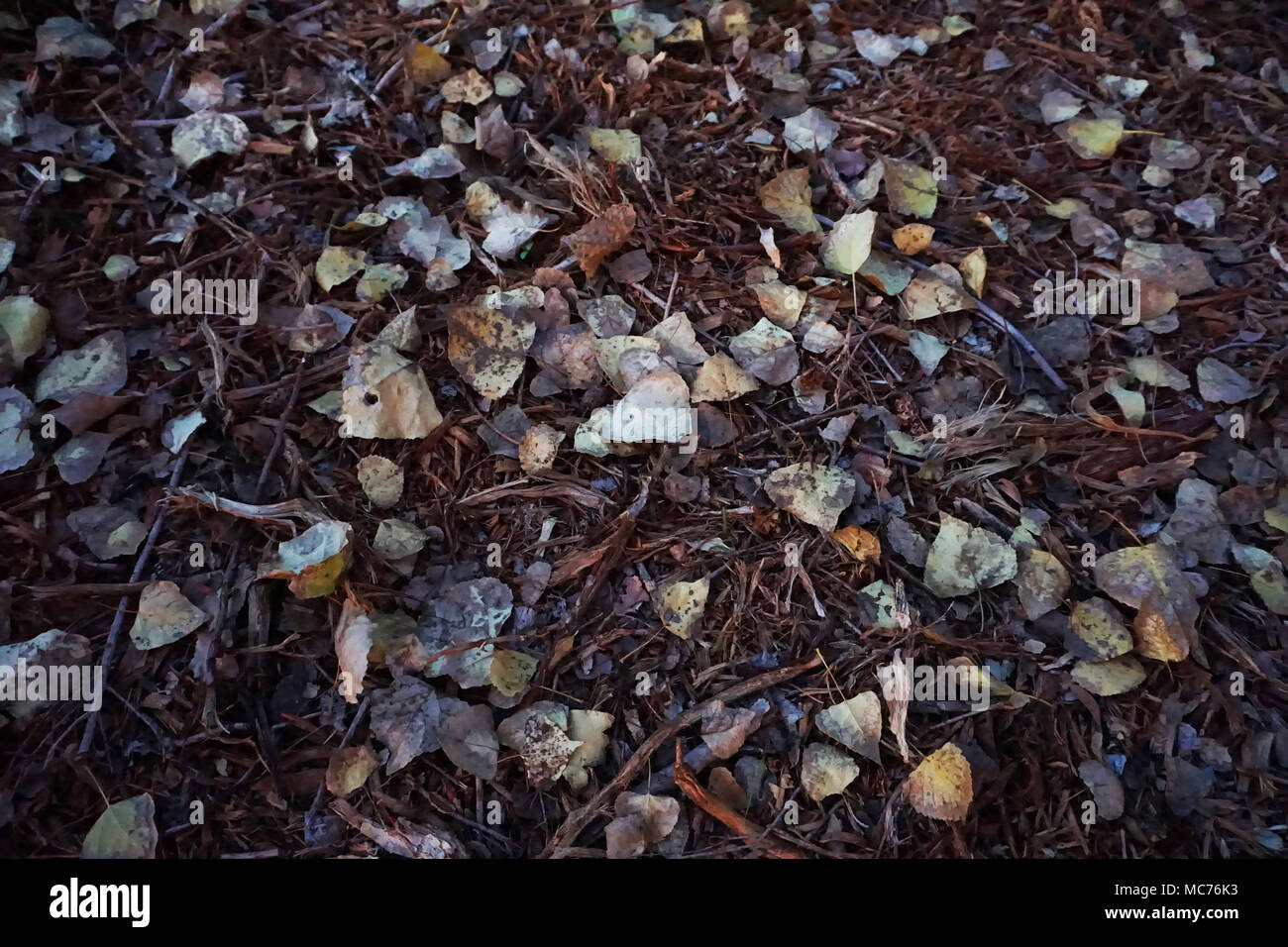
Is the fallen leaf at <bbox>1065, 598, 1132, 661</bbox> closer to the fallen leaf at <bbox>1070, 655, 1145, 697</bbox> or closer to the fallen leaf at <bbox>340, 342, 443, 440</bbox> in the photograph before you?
the fallen leaf at <bbox>1070, 655, 1145, 697</bbox>

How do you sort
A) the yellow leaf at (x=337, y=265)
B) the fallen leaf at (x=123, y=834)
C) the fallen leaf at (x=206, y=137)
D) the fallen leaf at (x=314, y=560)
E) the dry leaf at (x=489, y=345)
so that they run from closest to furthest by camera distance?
the fallen leaf at (x=123, y=834)
the fallen leaf at (x=314, y=560)
the dry leaf at (x=489, y=345)
the yellow leaf at (x=337, y=265)
the fallen leaf at (x=206, y=137)

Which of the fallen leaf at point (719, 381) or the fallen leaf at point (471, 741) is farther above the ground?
the fallen leaf at point (719, 381)

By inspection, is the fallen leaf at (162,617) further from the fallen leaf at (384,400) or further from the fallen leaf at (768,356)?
the fallen leaf at (768,356)

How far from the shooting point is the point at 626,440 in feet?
4.36

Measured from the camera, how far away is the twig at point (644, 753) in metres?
1.12

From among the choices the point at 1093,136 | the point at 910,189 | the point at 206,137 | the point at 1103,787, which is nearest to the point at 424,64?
the point at 206,137

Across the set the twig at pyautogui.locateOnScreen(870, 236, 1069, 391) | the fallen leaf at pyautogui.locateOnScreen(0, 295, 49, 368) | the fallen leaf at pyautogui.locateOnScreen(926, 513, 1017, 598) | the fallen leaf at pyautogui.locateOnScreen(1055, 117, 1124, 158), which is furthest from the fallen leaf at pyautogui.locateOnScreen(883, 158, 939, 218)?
the fallen leaf at pyautogui.locateOnScreen(0, 295, 49, 368)

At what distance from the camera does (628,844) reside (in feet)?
3.61

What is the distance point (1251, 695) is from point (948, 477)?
532mm

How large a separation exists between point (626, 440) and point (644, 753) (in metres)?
0.47

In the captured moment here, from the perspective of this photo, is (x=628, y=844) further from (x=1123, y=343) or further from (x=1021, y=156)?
(x=1021, y=156)

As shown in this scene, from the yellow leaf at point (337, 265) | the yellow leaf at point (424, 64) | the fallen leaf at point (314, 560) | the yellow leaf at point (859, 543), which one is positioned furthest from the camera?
the yellow leaf at point (424, 64)

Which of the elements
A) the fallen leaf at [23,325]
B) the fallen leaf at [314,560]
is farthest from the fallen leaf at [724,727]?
the fallen leaf at [23,325]

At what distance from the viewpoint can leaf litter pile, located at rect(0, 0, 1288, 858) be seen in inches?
45.4
